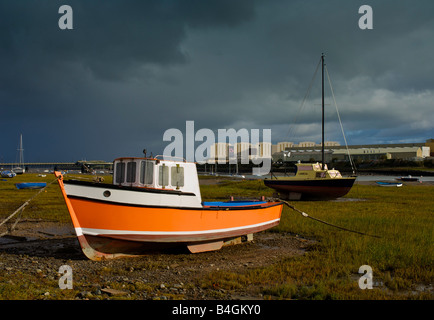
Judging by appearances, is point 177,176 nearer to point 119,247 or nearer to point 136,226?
point 136,226

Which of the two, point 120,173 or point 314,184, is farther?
point 314,184

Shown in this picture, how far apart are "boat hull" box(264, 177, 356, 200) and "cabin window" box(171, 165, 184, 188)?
21.6m

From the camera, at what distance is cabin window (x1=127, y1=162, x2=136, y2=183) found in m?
12.3

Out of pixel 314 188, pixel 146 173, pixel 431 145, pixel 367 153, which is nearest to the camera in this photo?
pixel 146 173

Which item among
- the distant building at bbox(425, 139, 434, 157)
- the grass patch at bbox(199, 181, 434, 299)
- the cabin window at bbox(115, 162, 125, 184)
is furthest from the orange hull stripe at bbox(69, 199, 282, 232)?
the distant building at bbox(425, 139, 434, 157)

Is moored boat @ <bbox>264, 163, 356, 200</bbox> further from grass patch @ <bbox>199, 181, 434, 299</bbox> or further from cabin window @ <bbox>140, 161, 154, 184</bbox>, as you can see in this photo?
cabin window @ <bbox>140, 161, 154, 184</bbox>

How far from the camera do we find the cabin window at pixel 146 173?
40.0 ft

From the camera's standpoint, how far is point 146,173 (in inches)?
481

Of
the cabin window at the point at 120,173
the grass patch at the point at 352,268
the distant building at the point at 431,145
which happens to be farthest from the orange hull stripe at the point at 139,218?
the distant building at the point at 431,145

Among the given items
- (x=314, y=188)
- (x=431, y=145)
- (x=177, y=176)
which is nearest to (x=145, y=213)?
(x=177, y=176)

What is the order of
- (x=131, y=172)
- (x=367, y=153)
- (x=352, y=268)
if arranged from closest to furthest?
1. (x=352, y=268)
2. (x=131, y=172)
3. (x=367, y=153)

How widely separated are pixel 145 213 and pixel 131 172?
2014 mm

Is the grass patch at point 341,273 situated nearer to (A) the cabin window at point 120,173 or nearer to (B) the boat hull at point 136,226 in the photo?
(B) the boat hull at point 136,226

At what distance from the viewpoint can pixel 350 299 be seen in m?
7.62
